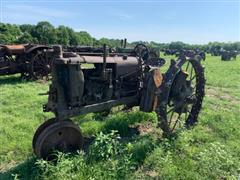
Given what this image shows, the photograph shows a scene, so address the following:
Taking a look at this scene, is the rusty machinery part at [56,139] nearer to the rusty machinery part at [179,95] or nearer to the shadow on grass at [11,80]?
the rusty machinery part at [179,95]

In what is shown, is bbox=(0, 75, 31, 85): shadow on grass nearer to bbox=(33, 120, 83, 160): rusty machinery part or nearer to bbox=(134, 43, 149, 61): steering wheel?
bbox=(134, 43, 149, 61): steering wheel

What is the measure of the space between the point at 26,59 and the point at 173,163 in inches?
386

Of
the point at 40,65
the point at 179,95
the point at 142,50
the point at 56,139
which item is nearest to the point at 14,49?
the point at 40,65

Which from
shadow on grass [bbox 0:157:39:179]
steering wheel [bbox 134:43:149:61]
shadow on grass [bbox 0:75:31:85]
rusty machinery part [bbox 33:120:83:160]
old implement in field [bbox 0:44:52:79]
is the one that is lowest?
shadow on grass [bbox 0:157:39:179]

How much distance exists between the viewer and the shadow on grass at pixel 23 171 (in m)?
4.14

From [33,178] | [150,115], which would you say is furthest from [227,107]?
[33,178]

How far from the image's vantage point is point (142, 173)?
4.29 metres

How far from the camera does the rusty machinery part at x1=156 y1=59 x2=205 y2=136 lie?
201 inches

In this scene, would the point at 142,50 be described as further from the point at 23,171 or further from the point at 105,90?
the point at 23,171

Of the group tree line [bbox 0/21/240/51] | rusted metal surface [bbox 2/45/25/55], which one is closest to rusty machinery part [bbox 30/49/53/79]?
rusted metal surface [bbox 2/45/25/55]

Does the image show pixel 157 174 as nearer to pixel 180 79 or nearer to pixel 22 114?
pixel 180 79

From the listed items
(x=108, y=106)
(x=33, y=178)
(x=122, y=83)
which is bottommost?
(x=33, y=178)

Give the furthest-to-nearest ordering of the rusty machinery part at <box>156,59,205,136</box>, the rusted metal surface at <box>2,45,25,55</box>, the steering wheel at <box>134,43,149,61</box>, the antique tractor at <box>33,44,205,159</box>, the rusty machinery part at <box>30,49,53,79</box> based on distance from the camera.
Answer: the rusty machinery part at <box>30,49,53,79</box> < the rusted metal surface at <box>2,45,25,55</box> < the steering wheel at <box>134,43,149,61</box> < the rusty machinery part at <box>156,59,205,136</box> < the antique tractor at <box>33,44,205,159</box>

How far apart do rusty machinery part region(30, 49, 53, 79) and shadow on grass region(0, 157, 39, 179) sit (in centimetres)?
846
